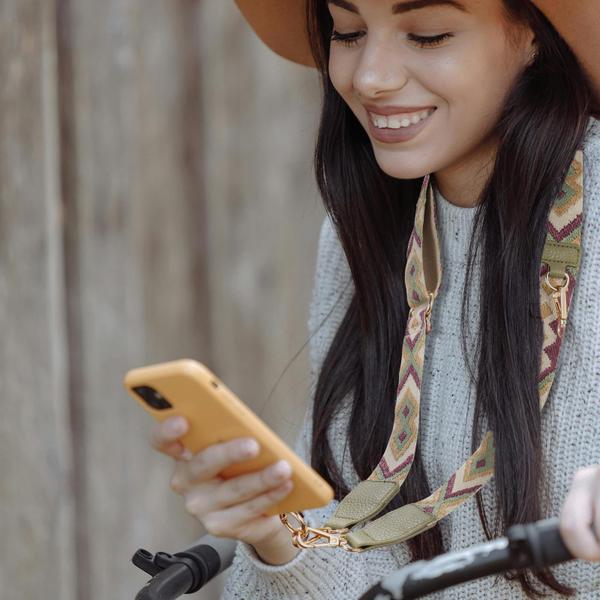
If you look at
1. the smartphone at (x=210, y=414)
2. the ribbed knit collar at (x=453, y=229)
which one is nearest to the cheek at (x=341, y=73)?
the ribbed knit collar at (x=453, y=229)

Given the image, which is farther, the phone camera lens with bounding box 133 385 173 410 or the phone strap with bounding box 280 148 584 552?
the phone strap with bounding box 280 148 584 552

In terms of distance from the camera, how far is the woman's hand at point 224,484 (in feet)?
4.84

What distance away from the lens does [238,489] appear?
1.53m

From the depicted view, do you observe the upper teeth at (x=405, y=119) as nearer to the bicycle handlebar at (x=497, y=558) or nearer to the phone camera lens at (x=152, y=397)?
the phone camera lens at (x=152, y=397)

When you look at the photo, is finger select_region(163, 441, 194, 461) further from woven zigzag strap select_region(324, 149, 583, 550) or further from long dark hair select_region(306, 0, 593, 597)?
long dark hair select_region(306, 0, 593, 597)

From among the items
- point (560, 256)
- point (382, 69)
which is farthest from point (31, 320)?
point (560, 256)

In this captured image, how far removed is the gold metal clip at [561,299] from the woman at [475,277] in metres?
0.03

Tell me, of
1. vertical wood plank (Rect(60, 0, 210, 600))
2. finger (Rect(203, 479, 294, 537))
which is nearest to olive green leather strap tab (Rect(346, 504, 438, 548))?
finger (Rect(203, 479, 294, 537))

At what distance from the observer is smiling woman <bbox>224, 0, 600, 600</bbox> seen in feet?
5.99

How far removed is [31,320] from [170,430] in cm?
116


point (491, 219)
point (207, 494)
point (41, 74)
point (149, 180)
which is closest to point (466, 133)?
point (491, 219)

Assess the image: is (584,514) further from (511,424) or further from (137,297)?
(137,297)

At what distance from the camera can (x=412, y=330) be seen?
6.56 feet

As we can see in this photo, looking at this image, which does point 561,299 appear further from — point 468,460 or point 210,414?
point 210,414
